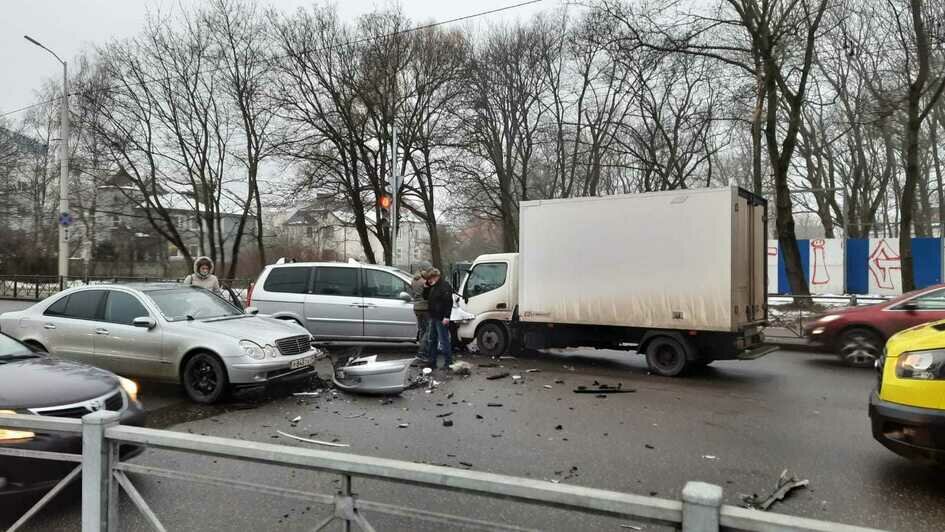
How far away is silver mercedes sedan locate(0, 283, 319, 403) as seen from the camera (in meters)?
7.03

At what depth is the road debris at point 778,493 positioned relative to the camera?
412 cm

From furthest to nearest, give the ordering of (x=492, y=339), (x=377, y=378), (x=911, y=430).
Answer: (x=492, y=339)
(x=377, y=378)
(x=911, y=430)

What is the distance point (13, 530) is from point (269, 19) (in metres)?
27.5

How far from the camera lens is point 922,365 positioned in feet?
13.7

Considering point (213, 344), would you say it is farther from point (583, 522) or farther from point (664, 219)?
point (664, 219)

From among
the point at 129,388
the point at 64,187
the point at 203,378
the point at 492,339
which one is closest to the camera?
the point at 129,388

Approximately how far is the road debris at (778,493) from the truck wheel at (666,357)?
14.1 feet

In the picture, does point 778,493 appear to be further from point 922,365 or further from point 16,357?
point 16,357

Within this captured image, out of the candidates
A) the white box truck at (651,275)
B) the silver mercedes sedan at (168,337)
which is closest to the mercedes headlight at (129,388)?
the silver mercedes sedan at (168,337)

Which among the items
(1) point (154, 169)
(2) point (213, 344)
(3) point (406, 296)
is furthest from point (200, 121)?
(2) point (213, 344)

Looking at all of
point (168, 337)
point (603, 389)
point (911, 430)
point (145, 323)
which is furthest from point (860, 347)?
point (145, 323)

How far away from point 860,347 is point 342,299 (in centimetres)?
921

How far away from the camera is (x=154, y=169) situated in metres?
29.6

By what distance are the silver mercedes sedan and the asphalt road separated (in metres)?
0.40
